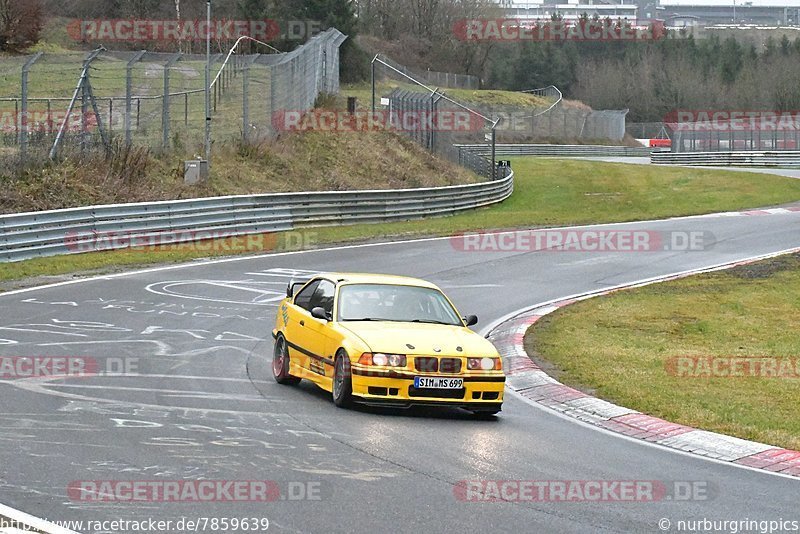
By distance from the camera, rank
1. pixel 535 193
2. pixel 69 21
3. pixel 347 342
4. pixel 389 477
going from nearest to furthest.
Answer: pixel 389 477
pixel 347 342
pixel 535 193
pixel 69 21

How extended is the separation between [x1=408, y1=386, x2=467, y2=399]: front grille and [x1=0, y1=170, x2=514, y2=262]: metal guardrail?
46.2 ft

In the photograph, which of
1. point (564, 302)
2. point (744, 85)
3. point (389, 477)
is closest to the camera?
point (389, 477)

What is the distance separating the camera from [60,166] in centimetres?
2973

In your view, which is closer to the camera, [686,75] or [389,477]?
[389,477]

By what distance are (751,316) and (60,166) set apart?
17803 millimetres

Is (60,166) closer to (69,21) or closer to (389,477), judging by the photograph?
(389,477)

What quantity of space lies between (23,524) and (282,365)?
20.8ft

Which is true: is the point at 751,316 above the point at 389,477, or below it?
below

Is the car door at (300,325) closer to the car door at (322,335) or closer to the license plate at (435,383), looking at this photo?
the car door at (322,335)

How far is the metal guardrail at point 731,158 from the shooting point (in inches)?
2645

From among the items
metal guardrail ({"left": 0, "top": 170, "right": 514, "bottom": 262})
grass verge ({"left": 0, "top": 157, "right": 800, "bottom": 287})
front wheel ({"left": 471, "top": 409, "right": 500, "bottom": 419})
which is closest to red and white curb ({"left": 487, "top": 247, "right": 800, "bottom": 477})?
front wheel ({"left": 471, "top": 409, "right": 500, "bottom": 419})

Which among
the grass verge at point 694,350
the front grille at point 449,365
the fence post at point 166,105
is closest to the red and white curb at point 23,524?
the front grille at point 449,365

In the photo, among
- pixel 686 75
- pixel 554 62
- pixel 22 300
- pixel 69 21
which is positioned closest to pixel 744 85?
pixel 686 75

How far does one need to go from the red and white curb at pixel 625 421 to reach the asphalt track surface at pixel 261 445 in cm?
29
